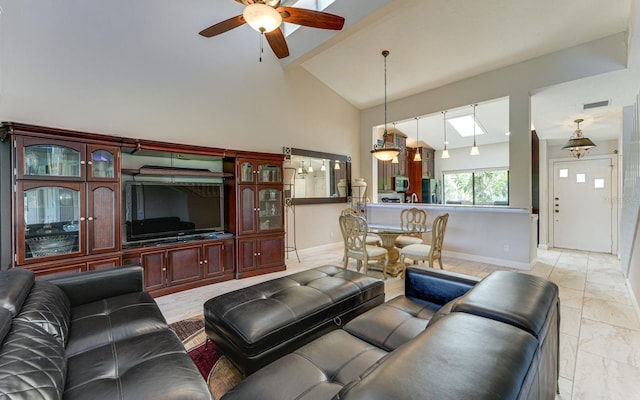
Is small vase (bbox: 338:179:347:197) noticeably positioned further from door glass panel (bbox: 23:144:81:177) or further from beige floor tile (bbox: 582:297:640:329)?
door glass panel (bbox: 23:144:81:177)

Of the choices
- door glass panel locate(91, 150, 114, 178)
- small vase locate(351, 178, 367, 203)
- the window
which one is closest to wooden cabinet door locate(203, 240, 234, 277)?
door glass panel locate(91, 150, 114, 178)

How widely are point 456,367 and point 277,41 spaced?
3.20 metres

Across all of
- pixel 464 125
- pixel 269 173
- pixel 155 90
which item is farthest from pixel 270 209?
pixel 464 125

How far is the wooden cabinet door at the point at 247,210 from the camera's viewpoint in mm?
4102

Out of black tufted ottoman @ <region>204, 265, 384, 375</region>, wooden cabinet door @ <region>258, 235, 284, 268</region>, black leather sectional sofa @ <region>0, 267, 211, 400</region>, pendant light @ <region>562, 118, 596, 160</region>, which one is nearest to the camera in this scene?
black leather sectional sofa @ <region>0, 267, 211, 400</region>

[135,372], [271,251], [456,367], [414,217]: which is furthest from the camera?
[414,217]

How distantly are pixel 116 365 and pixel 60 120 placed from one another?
3155 millimetres

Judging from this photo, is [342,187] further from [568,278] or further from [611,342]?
[611,342]

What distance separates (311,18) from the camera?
2.58 m

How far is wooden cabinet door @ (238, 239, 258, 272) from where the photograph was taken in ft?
13.4

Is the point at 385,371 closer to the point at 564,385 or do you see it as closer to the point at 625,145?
the point at 564,385

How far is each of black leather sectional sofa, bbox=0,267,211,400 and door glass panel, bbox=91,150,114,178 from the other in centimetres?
133

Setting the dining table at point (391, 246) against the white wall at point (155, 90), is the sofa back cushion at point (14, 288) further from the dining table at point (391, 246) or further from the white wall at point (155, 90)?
the dining table at point (391, 246)

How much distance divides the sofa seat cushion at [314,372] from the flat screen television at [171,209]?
2.99 meters
